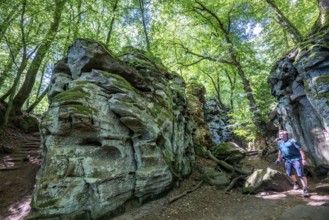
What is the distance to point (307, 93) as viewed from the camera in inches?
369

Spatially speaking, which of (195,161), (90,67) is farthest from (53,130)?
(195,161)

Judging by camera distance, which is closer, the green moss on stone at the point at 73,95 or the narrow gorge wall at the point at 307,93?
the green moss on stone at the point at 73,95

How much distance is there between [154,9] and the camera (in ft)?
62.6

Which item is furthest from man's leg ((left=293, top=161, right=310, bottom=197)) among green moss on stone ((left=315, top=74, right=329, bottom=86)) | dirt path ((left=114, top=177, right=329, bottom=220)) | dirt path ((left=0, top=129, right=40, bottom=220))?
dirt path ((left=0, top=129, right=40, bottom=220))

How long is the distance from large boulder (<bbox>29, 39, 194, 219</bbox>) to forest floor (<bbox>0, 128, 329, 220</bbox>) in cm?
61

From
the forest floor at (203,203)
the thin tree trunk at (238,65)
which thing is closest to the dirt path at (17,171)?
the forest floor at (203,203)

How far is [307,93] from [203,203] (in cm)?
673

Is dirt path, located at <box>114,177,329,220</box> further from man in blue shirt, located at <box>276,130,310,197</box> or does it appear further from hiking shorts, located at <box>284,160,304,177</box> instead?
man in blue shirt, located at <box>276,130,310,197</box>

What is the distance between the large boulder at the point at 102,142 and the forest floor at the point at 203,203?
0.61m

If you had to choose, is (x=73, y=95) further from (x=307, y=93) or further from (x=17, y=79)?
(x=307, y=93)

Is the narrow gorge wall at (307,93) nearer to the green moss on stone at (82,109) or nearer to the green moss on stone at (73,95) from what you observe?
the green moss on stone at (82,109)

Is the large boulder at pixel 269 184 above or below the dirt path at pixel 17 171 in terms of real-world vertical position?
below

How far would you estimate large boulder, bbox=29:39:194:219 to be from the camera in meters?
6.00

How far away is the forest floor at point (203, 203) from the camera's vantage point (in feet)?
19.8
